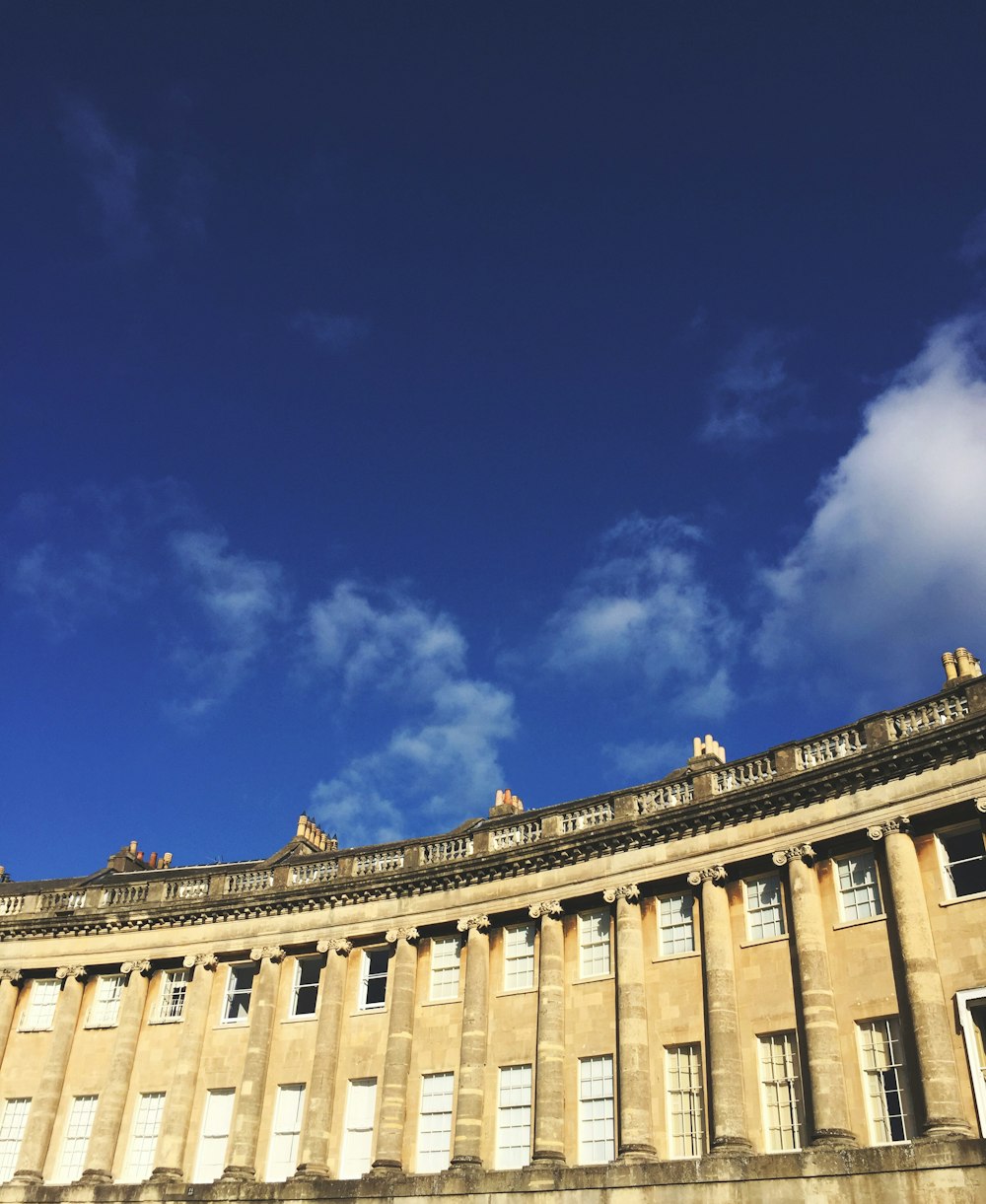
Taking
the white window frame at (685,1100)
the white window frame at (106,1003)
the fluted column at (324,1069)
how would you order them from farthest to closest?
the white window frame at (106,1003) < the fluted column at (324,1069) < the white window frame at (685,1100)

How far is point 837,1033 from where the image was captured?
83.2 feet

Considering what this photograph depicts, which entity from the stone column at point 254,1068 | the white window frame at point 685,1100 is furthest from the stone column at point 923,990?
the stone column at point 254,1068

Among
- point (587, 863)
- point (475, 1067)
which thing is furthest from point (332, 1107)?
point (587, 863)

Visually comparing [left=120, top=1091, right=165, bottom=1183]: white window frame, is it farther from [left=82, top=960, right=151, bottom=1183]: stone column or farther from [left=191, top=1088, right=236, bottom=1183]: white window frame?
[left=191, top=1088, right=236, bottom=1183]: white window frame

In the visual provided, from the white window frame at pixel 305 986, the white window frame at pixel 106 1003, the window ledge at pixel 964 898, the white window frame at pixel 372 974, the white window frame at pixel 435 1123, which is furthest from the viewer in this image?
the white window frame at pixel 106 1003

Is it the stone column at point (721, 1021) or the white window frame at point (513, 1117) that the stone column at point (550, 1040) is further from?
the stone column at point (721, 1021)

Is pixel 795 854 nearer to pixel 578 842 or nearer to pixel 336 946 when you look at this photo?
pixel 578 842

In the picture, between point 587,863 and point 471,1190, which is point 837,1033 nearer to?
point 587,863

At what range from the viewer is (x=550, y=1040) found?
98.0 feet

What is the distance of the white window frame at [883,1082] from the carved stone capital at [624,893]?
6804 millimetres

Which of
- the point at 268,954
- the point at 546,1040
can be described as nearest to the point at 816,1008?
the point at 546,1040

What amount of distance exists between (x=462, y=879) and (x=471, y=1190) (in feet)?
27.7

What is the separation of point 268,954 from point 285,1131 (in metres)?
5.28

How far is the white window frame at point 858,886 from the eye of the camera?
26531 millimetres
